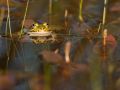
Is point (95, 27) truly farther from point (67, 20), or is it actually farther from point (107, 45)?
point (107, 45)

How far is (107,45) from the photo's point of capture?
1428 mm

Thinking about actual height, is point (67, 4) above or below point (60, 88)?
above

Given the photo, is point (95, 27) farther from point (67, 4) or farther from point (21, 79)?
point (21, 79)

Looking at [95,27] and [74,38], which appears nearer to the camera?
[74,38]

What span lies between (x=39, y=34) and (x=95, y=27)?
280 mm

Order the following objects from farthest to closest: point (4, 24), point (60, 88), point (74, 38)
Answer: point (4, 24) < point (74, 38) < point (60, 88)

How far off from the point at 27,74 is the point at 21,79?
0.05 meters

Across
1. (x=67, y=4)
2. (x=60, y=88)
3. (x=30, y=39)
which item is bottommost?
(x=60, y=88)

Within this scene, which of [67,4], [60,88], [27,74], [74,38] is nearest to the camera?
[60,88]

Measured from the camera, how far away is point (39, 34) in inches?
64.4

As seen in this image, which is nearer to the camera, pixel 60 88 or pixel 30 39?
pixel 60 88

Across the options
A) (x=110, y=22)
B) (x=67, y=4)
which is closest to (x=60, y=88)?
(x=110, y=22)

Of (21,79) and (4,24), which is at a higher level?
(4,24)

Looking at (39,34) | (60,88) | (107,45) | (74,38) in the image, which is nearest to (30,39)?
(39,34)
